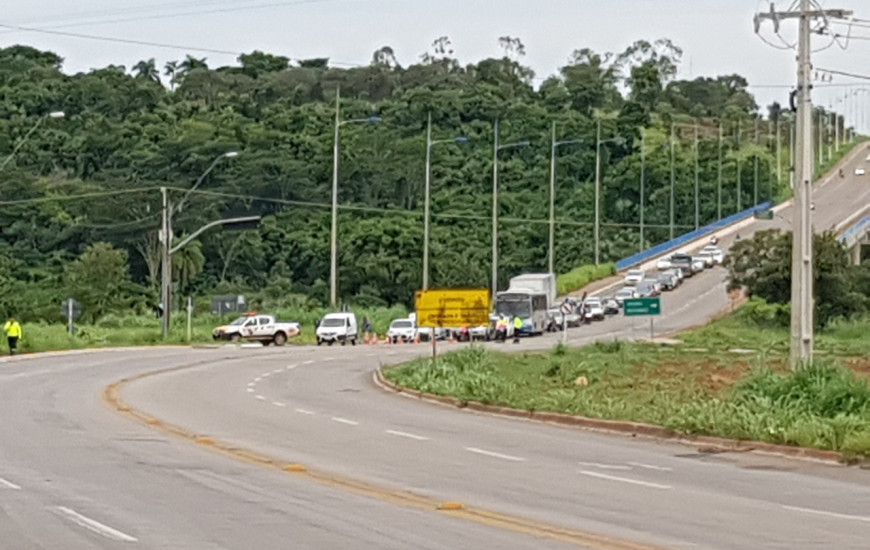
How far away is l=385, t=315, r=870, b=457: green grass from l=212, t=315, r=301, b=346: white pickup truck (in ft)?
70.3

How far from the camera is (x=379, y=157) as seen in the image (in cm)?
12225

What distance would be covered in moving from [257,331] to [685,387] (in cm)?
4288

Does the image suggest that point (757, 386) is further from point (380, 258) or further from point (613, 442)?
point (380, 258)

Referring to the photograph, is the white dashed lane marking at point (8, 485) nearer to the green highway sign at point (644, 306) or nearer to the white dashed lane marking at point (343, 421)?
the white dashed lane marking at point (343, 421)

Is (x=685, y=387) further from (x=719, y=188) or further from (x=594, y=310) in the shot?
(x=719, y=188)

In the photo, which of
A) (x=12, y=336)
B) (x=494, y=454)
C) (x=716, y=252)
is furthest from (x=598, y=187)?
(x=494, y=454)

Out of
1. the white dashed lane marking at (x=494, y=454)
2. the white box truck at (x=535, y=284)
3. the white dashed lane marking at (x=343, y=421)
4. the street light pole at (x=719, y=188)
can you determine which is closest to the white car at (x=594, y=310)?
the white box truck at (x=535, y=284)

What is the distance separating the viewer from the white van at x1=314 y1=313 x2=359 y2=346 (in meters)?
77.5

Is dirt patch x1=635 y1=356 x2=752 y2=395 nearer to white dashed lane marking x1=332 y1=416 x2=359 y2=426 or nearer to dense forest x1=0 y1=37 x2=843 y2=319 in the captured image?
white dashed lane marking x1=332 y1=416 x2=359 y2=426

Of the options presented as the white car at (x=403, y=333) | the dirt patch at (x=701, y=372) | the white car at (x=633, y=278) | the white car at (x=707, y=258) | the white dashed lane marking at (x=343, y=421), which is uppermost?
the white car at (x=707, y=258)

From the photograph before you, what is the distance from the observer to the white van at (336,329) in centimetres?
7750

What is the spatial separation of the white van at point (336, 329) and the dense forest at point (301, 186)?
41.3 feet

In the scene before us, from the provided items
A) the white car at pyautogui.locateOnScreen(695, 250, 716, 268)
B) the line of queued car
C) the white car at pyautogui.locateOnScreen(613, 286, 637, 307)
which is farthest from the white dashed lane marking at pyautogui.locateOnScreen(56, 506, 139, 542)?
the white car at pyautogui.locateOnScreen(695, 250, 716, 268)

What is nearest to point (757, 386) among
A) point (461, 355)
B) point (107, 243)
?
point (461, 355)
